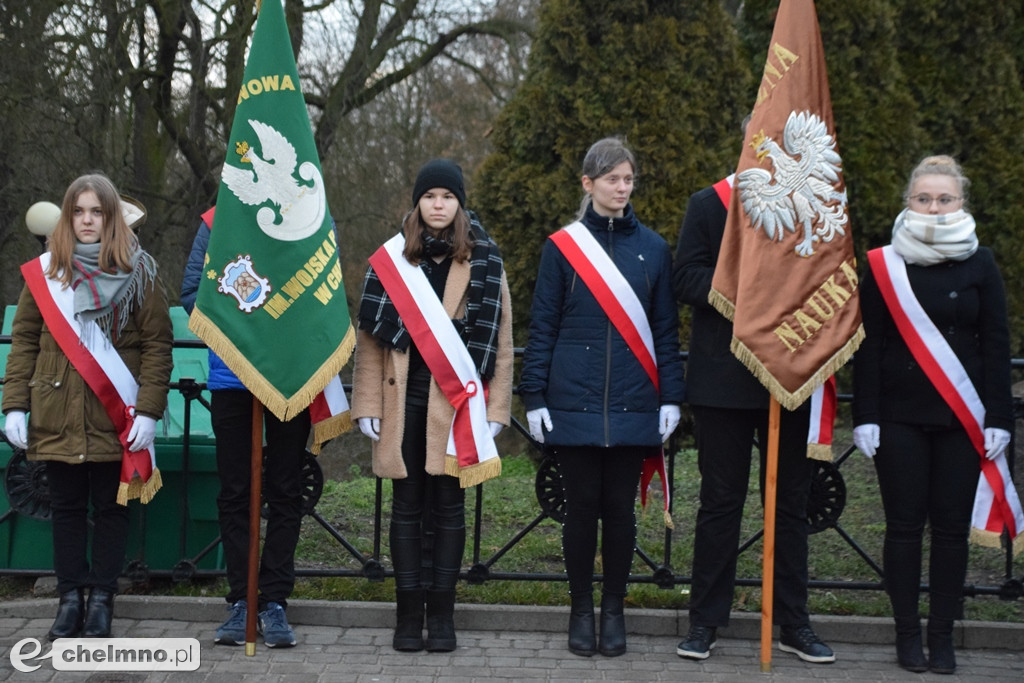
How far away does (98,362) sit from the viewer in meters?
4.53

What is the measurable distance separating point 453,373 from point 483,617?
1187 millimetres

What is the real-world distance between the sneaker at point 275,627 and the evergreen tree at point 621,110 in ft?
12.0

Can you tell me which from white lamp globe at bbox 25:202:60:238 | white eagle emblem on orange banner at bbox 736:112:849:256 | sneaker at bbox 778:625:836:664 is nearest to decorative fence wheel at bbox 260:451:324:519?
white lamp globe at bbox 25:202:60:238

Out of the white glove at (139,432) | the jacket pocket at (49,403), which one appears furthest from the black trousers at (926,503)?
the jacket pocket at (49,403)

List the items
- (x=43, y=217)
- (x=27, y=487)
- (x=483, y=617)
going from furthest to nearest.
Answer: (x=43, y=217), (x=27, y=487), (x=483, y=617)

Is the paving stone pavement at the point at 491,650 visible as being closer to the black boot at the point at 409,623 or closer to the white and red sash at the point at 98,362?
the black boot at the point at 409,623

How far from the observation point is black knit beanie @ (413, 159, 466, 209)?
14.4 feet

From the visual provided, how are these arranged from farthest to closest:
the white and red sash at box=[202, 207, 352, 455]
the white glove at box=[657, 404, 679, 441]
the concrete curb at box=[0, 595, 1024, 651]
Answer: the concrete curb at box=[0, 595, 1024, 651], the white and red sash at box=[202, 207, 352, 455], the white glove at box=[657, 404, 679, 441]

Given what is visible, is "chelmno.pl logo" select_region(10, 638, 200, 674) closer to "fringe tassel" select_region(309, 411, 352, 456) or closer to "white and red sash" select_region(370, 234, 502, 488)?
"fringe tassel" select_region(309, 411, 352, 456)

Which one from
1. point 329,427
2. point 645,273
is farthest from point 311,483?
point 645,273

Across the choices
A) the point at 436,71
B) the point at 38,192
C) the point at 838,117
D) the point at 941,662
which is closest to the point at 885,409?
the point at 941,662

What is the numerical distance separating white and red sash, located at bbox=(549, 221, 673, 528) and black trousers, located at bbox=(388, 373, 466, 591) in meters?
0.72

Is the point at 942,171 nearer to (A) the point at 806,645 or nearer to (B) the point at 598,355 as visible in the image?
(B) the point at 598,355

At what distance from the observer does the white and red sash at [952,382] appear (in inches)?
168
